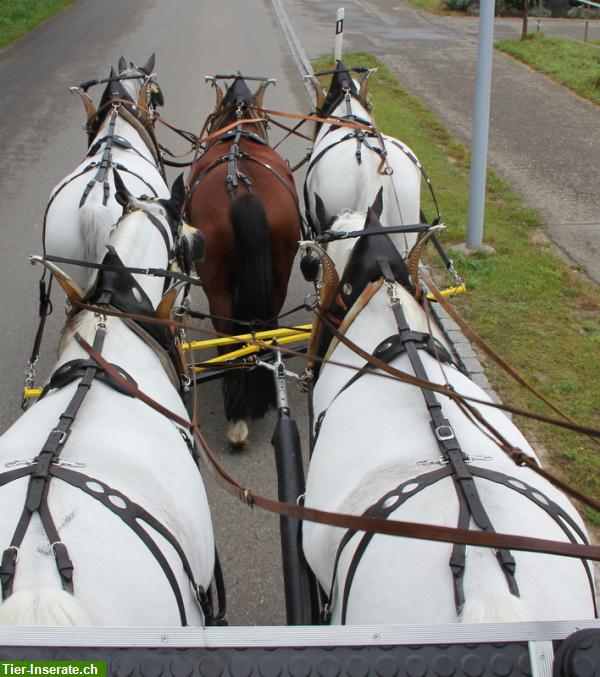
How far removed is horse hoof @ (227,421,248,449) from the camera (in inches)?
156

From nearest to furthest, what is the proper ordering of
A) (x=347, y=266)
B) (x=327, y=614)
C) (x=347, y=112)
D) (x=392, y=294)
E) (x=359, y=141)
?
(x=327, y=614) < (x=392, y=294) < (x=347, y=266) < (x=359, y=141) < (x=347, y=112)

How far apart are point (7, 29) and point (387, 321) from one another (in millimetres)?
17655

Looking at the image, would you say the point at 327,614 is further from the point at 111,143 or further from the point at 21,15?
the point at 21,15

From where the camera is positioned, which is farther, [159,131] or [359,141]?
[159,131]

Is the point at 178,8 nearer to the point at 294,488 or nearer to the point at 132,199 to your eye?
the point at 132,199

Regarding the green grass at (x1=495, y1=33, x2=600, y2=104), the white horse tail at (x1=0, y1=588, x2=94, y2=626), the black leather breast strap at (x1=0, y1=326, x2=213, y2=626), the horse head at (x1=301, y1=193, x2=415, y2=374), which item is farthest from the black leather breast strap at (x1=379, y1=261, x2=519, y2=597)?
the green grass at (x1=495, y1=33, x2=600, y2=104)

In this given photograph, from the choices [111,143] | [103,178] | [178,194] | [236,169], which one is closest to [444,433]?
[178,194]

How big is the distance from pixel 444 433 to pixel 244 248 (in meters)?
2.12

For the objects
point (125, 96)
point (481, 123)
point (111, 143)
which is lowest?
point (111, 143)

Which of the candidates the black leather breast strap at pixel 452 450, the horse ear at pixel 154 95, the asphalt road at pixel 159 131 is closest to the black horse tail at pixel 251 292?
the asphalt road at pixel 159 131

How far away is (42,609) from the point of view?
4.90ft

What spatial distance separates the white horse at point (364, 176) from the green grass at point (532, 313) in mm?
1148

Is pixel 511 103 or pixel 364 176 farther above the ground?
pixel 511 103

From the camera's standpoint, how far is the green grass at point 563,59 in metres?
11.9
